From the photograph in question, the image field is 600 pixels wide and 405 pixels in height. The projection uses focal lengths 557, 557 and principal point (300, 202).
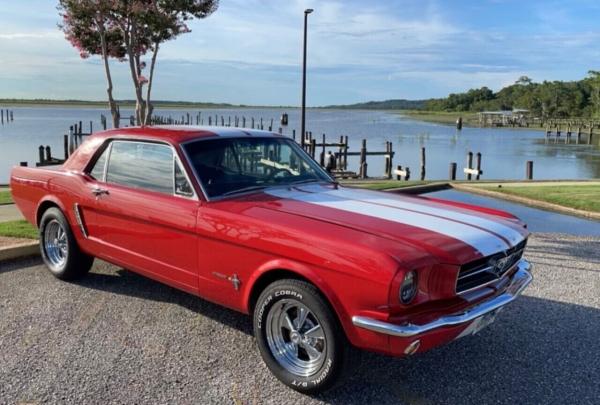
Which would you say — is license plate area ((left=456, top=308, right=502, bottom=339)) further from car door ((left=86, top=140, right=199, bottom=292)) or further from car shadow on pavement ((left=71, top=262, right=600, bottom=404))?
car door ((left=86, top=140, right=199, bottom=292))

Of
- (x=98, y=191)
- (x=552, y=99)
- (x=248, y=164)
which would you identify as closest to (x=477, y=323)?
(x=248, y=164)

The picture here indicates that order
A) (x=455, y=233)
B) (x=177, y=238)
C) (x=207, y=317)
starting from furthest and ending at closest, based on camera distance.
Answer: (x=207, y=317)
(x=177, y=238)
(x=455, y=233)

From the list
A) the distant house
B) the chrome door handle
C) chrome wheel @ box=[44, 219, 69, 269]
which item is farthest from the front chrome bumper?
the distant house

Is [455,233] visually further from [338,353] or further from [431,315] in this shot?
[338,353]

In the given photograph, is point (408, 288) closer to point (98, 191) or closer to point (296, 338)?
point (296, 338)

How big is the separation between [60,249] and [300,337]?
127 inches

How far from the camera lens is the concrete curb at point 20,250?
6.17 m

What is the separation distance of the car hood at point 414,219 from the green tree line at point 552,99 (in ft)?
290

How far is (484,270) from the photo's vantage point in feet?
11.6

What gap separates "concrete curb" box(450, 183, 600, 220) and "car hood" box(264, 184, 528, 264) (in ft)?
24.2

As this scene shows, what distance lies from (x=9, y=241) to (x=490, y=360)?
550 cm

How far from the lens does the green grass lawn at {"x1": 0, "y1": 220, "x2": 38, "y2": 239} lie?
683 cm

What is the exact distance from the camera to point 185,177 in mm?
4223

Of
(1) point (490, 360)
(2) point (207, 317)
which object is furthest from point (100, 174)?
(1) point (490, 360)
